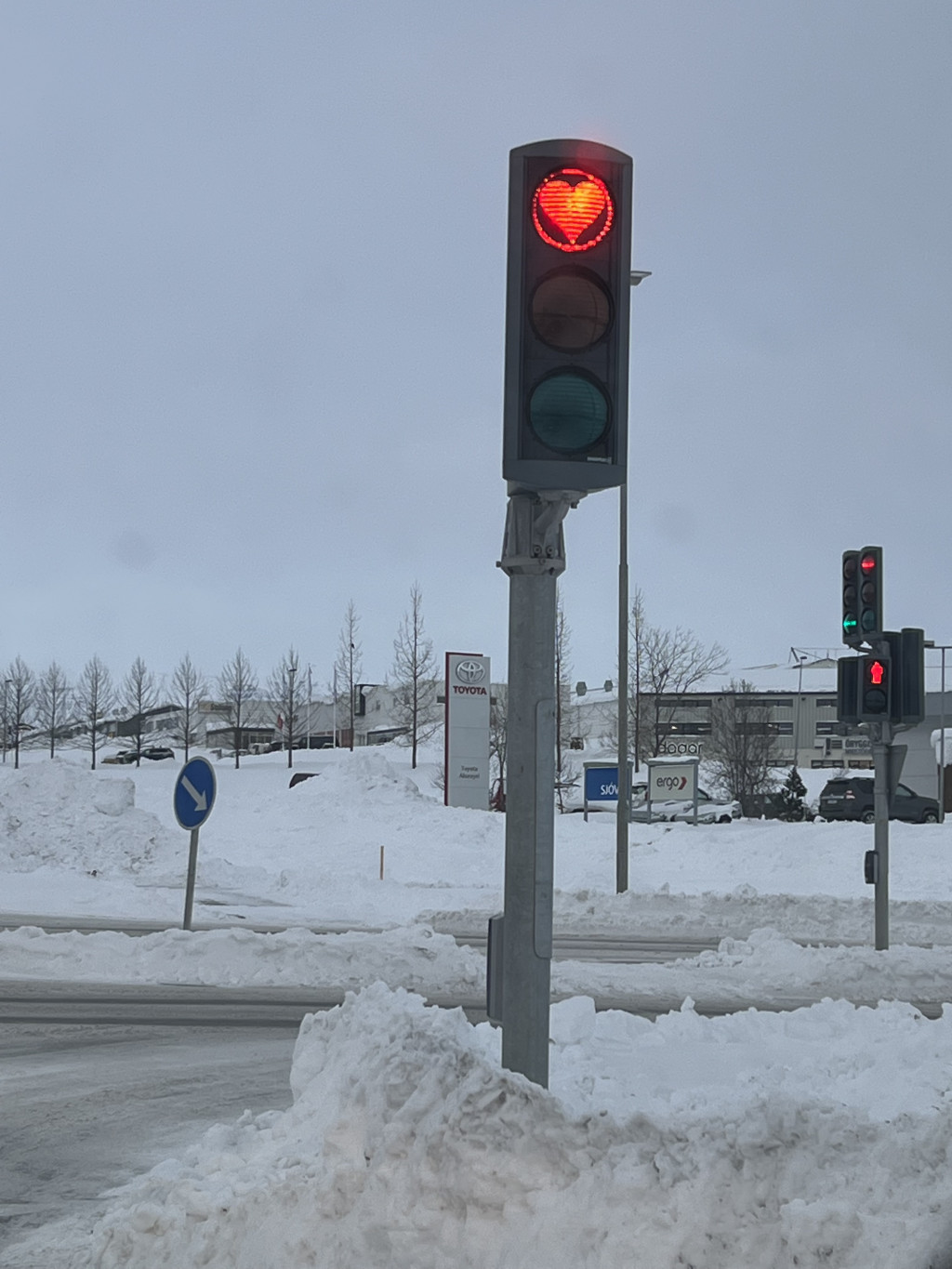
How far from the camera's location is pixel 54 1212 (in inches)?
221

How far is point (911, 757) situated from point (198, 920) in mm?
29753

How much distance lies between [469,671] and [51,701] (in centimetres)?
4924

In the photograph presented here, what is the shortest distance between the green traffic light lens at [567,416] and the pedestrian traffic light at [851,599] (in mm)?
10226

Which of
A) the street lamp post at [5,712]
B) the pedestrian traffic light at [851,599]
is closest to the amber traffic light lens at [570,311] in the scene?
the pedestrian traffic light at [851,599]

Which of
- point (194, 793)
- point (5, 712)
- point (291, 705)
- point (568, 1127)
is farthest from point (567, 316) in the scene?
point (5, 712)

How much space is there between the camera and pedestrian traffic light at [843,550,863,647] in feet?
46.1

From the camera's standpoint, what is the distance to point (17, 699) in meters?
74.7

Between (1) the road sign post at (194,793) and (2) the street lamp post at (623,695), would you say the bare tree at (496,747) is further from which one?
(1) the road sign post at (194,793)

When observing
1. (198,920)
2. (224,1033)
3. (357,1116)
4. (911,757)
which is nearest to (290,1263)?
(357,1116)

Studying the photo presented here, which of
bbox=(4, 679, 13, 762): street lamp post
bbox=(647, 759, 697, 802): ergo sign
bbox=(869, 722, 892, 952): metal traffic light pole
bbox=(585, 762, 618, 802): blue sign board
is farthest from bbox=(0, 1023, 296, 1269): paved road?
bbox=(4, 679, 13, 762): street lamp post

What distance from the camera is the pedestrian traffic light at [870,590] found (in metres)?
13.9

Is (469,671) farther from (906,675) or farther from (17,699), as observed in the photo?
(17,699)

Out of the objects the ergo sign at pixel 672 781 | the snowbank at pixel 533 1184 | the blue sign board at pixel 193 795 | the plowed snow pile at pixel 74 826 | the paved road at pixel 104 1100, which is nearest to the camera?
the snowbank at pixel 533 1184

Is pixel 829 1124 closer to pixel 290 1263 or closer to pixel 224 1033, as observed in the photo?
pixel 290 1263
